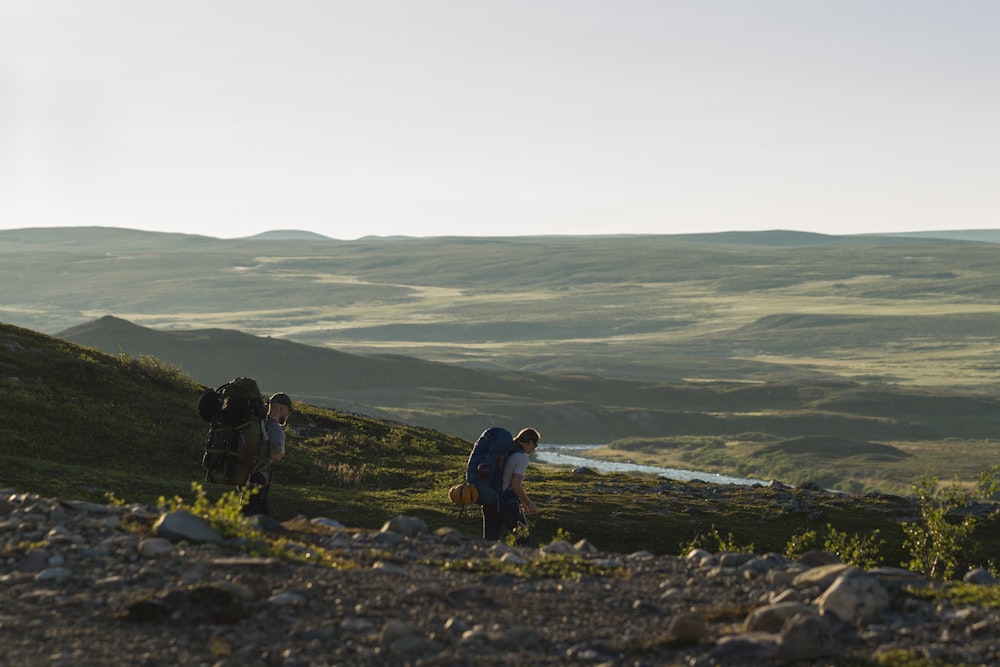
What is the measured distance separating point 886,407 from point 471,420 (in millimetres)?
66012

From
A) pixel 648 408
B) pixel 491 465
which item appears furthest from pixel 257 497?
pixel 648 408

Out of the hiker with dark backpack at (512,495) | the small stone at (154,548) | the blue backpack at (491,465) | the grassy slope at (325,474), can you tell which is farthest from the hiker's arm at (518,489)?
the grassy slope at (325,474)

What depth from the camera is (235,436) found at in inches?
808

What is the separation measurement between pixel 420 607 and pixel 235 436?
842 cm

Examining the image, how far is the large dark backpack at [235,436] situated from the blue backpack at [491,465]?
135 inches

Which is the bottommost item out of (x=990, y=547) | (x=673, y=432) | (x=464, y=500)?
(x=673, y=432)

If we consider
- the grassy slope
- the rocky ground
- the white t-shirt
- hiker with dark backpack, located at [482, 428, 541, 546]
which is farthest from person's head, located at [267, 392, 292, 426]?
the grassy slope

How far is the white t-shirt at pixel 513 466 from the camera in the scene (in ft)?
64.7

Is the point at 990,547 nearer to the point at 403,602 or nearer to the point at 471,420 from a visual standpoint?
the point at 403,602

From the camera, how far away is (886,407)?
186 meters

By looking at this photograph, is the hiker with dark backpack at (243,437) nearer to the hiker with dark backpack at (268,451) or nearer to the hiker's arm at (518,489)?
the hiker with dark backpack at (268,451)

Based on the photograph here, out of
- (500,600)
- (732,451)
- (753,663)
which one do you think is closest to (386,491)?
(500,600)

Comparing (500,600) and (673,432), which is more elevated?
(500,600)

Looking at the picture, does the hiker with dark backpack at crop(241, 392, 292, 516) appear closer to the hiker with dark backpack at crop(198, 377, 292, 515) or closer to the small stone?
the hiker with dark backpack at crop(198, 377, 292, 515)
